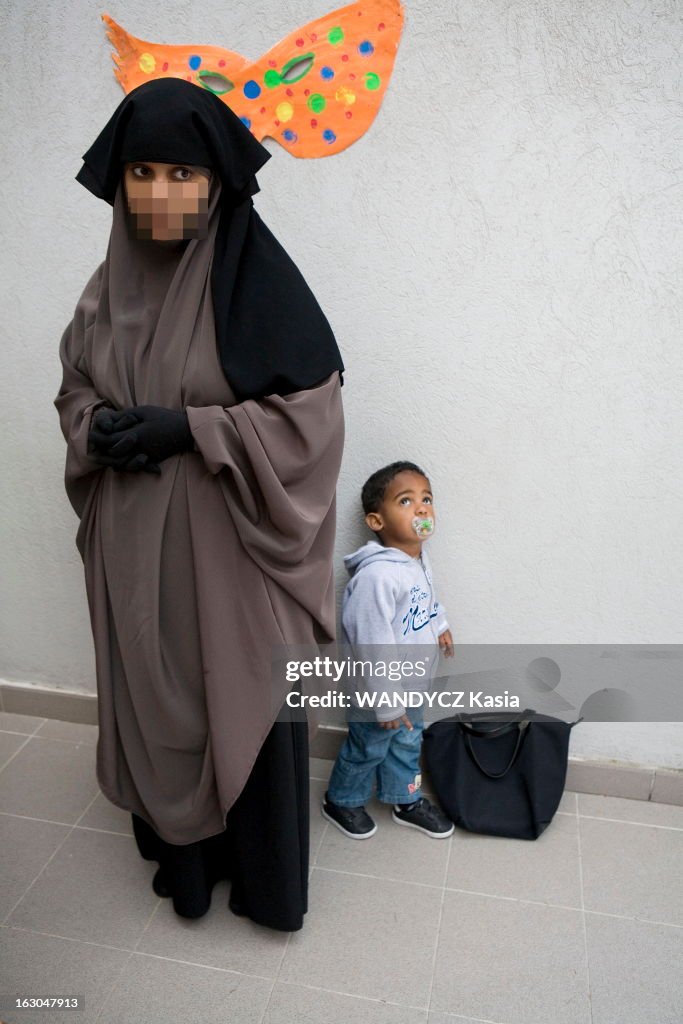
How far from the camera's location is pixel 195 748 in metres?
1.70

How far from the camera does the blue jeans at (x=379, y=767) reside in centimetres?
212

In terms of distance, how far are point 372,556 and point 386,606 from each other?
135 millimetres

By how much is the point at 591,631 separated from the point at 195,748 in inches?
41.8

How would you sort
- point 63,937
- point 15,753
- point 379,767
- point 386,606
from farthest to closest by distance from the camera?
point 15,753 → point 379,767 → point 386,606 → point 63,937

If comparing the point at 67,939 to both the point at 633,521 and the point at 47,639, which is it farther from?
the point at 633,521

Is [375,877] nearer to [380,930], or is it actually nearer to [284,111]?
[380,930]

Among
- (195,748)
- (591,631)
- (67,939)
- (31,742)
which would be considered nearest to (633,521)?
(591,631)

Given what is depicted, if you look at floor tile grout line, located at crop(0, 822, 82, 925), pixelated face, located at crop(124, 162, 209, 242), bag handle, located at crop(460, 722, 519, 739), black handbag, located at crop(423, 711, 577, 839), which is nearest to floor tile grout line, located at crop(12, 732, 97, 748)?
floor tile grout line, located at crop(0, 822, 82, 925)

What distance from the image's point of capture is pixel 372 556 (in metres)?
2.03

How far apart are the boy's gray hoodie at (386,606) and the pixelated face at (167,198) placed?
34.5 inches

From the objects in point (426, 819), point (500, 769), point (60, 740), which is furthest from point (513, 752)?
point (60, 740)

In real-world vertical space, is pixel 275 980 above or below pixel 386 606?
below

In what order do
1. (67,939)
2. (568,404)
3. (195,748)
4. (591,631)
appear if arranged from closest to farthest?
1. (195,748)
2. (67,939)
3. (568,404)
4. (591,631)

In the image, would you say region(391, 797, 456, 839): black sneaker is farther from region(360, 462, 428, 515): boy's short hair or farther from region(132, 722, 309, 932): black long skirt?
region(360, 462, 428, 515): boy's short hair
